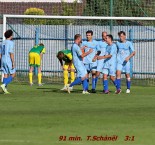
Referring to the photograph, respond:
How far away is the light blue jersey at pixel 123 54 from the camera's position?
24953mm

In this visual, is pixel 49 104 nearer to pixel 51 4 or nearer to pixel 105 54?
pixel 105 54

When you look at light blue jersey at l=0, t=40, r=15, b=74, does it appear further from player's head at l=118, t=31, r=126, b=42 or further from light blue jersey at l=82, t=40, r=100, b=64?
player's head at l=118, t=31, r=126, b=42

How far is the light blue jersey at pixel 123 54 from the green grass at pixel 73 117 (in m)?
1.27

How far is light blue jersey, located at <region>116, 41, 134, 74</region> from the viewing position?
982 inches

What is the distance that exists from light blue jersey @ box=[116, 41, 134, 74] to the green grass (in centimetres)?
127

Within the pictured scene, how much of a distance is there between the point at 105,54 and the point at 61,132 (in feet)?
35.9

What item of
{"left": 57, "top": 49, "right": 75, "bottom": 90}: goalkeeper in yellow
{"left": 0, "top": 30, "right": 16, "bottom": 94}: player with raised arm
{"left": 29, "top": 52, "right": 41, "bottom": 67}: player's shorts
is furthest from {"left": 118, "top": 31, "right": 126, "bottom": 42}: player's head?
{"left": 29, "top": 52, "right": 41, "bottom": 67}: player's shorts

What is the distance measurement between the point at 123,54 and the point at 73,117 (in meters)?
8.67

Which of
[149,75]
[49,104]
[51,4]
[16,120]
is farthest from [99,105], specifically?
[51,4]

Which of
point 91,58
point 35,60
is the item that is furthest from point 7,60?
point 35,60

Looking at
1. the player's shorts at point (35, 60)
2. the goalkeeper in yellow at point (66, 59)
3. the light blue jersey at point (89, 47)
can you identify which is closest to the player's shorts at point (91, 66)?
the light blue jersey at point (89, 47)

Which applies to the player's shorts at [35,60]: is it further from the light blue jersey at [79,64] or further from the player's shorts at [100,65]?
the light blue jersey at [79,64]

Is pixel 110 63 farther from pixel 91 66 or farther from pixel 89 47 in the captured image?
pixel 91 66

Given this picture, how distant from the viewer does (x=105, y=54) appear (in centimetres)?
2486
